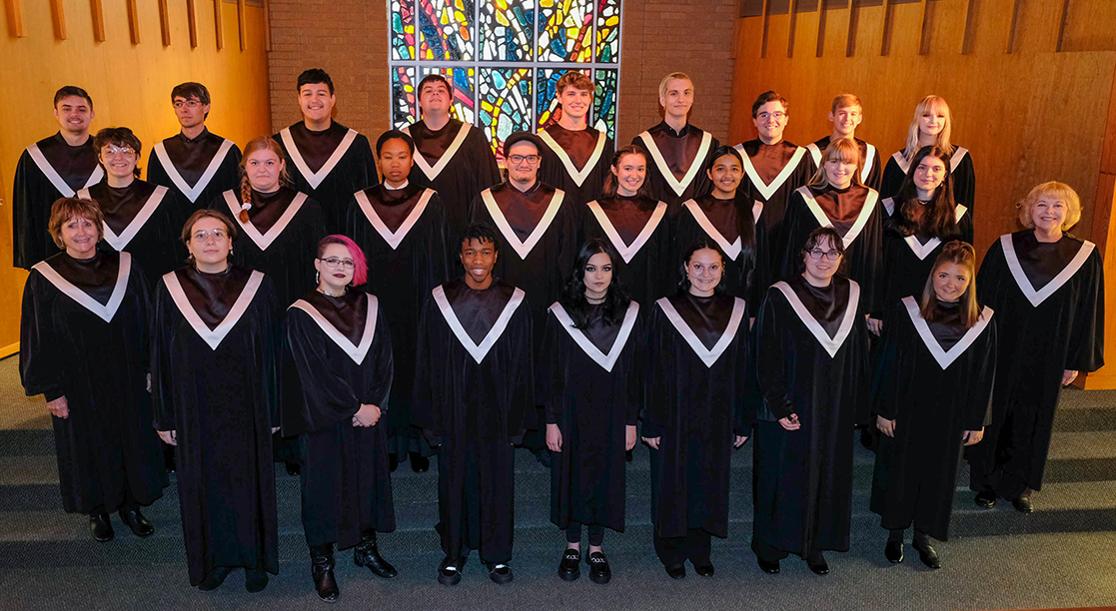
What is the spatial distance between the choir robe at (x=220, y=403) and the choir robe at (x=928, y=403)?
2.89 metres

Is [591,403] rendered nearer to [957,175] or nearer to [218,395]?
[218,395]

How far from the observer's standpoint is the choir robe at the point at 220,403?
12.0ft

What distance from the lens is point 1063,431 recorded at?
5.46 metres

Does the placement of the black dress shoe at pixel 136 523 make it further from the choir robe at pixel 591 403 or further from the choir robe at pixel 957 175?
the choir robe at pixel 957 175

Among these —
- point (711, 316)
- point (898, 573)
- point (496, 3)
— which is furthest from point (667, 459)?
point (496, 3)

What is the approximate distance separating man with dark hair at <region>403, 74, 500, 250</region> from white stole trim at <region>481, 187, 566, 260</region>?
607mm

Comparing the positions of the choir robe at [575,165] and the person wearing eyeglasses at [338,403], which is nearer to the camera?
the person wearing eyeglasses at [338,403]

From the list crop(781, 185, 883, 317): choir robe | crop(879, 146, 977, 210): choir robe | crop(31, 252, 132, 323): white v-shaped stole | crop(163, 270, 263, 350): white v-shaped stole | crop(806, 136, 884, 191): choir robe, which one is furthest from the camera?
crop(806, 136, 884, 191): choir robe

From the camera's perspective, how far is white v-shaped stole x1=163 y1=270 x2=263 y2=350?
3633 mm

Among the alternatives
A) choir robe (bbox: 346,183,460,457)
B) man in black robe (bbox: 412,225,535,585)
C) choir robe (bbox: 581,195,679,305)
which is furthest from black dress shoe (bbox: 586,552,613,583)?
choir robe (bbox: 581,195,679,305)

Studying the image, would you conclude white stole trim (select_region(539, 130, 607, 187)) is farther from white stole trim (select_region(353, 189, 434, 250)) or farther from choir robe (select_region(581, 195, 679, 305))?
white stole trim (select_region(353, 189, 434, 250))

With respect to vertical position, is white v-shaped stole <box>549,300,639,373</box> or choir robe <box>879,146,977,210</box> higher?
choir robe <box>879,146,977,210</box>

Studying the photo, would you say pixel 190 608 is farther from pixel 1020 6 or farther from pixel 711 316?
pixel 1020 6

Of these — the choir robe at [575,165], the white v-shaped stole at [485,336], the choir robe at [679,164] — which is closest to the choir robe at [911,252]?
the choir robe at [679,164]
